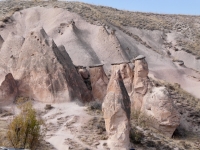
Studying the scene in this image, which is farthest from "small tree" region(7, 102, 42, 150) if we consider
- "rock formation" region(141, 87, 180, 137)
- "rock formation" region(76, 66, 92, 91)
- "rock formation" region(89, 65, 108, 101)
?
"rock formation" region(76, 66, 92, 91)

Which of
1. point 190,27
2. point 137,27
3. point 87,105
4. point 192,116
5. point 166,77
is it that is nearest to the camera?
point 87,105

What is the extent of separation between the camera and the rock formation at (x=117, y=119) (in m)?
17.3

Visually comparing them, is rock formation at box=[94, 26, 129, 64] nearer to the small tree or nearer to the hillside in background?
the hillside in background

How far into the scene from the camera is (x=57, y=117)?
19781mm

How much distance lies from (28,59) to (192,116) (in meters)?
11.8

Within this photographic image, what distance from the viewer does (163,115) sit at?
21766 mm

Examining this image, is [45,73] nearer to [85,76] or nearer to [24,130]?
[85,76]

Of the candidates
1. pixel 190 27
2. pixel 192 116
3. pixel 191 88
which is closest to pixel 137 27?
pixel 190 27

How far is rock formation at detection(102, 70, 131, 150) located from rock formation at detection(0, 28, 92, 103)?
4068 mm

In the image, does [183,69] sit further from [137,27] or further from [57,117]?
[57,117]

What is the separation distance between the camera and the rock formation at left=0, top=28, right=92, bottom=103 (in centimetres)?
2167

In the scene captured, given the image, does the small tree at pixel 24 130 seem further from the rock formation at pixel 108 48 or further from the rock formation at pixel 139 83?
the rock formation at pixel 108 48

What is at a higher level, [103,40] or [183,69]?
[103,40]

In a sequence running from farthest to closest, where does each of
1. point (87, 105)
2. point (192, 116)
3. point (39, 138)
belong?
point (192, 116), point (87, 105), point (39, 138)
